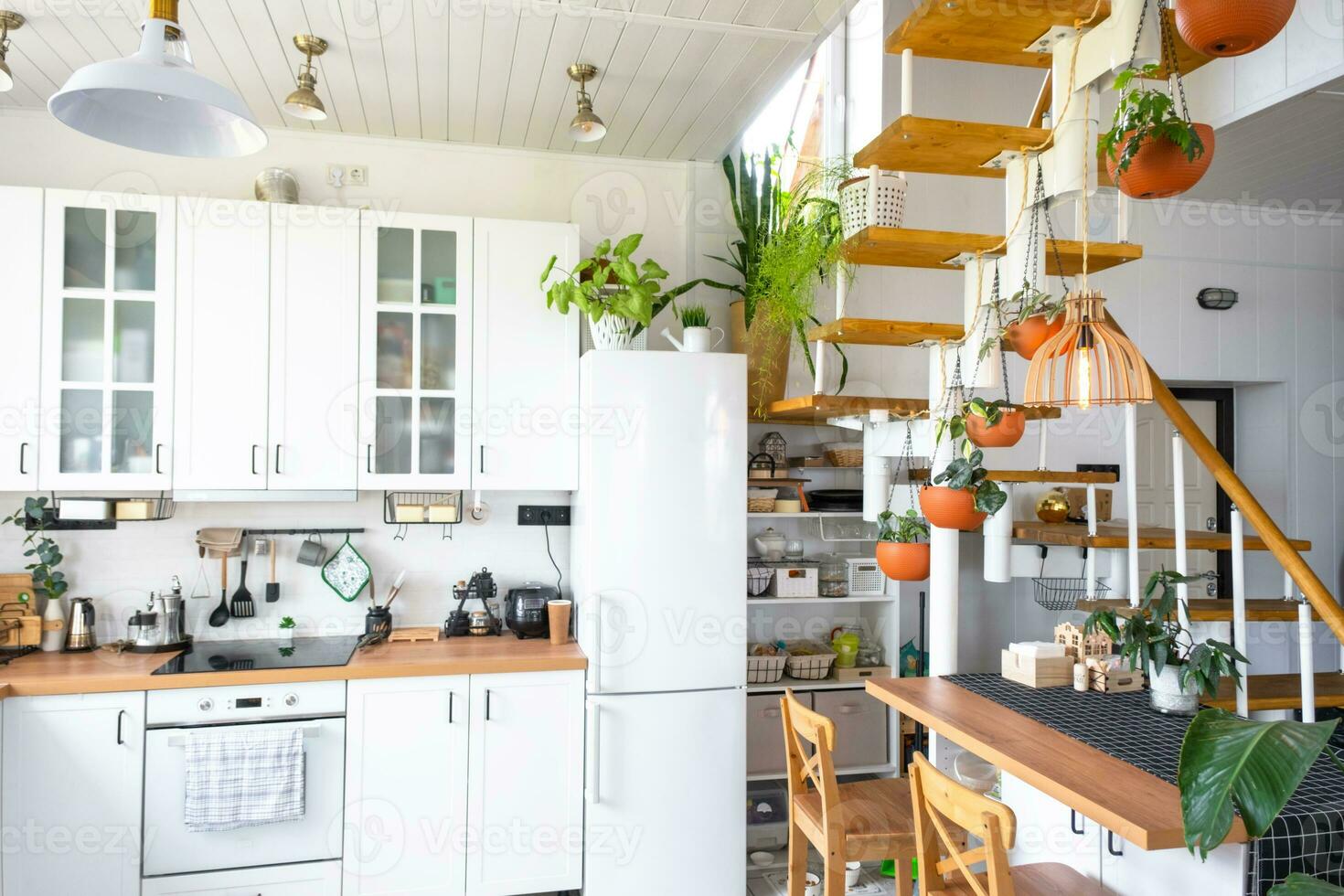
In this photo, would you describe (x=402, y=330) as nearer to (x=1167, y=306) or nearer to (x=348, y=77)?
(x=348, y=77)

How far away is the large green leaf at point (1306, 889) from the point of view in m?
1.18

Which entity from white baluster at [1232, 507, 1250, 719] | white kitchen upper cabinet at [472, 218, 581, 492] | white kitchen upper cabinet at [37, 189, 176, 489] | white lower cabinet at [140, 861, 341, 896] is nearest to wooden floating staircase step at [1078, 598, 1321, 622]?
white baluster at [1232, 507, 1250, 719]

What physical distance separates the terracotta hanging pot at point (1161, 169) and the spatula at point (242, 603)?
10.5 ft

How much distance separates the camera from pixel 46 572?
10.4 feet

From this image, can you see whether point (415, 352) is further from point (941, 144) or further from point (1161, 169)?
point (1161, 169)

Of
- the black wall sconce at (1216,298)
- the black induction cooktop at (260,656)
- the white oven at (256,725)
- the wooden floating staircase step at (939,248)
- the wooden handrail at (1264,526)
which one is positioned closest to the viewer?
the wooden handrail at (1264,526)

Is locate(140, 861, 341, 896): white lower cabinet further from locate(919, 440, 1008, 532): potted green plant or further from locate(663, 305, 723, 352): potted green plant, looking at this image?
locate(919, 440, 1008, 532): potted green plant

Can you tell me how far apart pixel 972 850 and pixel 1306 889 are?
735 millimetres

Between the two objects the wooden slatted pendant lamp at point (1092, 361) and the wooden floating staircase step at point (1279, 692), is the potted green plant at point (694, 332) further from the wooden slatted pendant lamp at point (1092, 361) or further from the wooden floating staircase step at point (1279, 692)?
the wooden floating staircase step at point (1279, 692)

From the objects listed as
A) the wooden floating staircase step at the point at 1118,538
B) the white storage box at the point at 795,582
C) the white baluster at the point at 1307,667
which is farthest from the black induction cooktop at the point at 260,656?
the white baluster at the point at 1307,667

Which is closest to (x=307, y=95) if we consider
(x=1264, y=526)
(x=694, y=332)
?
(x=694, y=332)

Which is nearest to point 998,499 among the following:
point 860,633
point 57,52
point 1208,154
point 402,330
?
point 1208,154

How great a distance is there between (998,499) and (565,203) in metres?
2.24

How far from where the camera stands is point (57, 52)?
2816 mm
